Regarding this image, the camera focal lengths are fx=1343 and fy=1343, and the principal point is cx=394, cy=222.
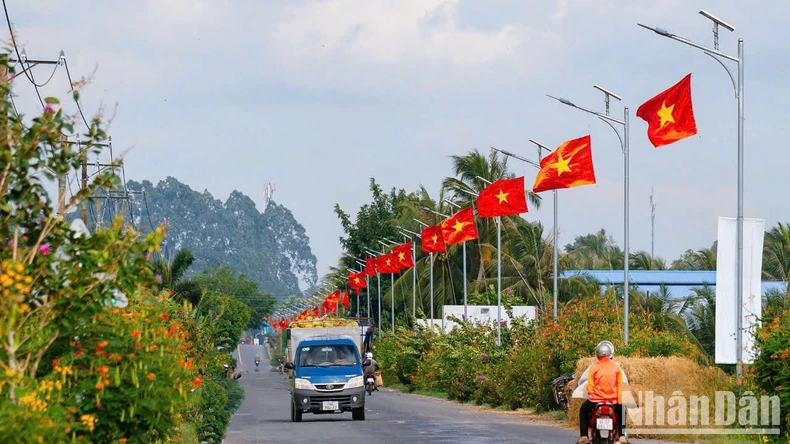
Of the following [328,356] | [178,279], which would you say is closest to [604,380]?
[328,356]

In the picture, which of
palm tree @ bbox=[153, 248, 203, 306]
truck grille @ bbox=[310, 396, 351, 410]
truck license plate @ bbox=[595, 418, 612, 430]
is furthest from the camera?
palm tree @ bbox=[153, 248, 203, 306]

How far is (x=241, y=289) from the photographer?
163875 mm

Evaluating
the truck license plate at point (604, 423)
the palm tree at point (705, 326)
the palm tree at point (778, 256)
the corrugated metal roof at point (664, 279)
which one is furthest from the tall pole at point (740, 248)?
the corrugated metal roof at point (664, 279)

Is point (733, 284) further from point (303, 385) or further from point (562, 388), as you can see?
point (303, 385)

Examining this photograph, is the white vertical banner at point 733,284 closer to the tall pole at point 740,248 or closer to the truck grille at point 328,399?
the tall pole at point 740,248

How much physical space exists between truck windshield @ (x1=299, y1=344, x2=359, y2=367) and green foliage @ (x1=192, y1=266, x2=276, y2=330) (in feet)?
367

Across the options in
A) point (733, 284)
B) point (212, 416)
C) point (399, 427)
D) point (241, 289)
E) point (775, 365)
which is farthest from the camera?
point (241, 289)

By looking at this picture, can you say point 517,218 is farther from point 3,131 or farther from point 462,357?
point 3,131

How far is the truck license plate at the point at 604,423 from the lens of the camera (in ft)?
53.9

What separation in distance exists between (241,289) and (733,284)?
142718mm

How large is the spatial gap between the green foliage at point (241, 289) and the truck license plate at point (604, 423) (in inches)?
5045

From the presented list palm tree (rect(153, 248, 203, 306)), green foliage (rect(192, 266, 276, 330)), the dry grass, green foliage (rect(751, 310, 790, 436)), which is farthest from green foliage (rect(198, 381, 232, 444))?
green foliage (rect(192, 266, 276, 330))

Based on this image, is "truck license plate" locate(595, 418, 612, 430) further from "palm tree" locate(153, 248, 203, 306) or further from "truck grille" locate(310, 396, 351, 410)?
"palm tree" locate(153, 248, 203, 306)

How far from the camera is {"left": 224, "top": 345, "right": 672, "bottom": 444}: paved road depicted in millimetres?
24094
